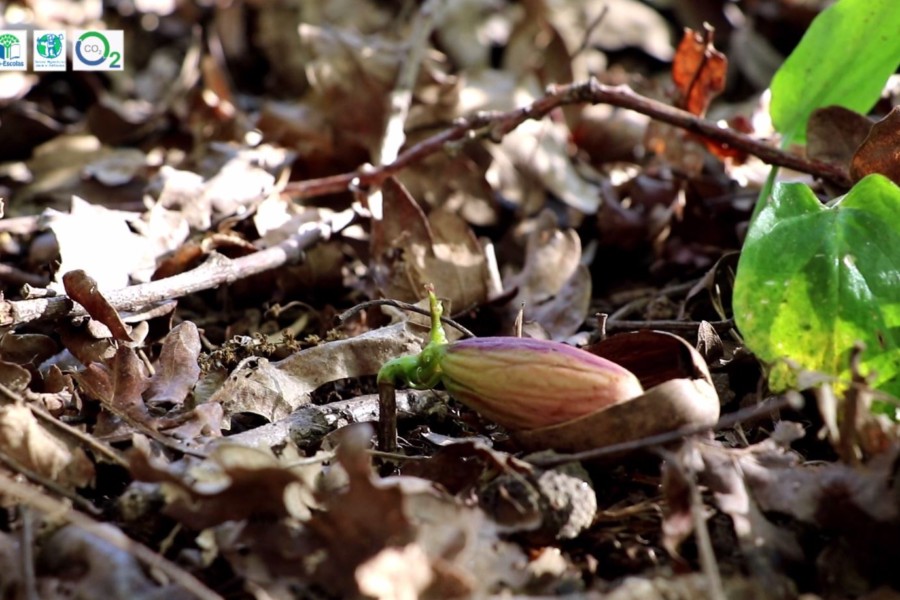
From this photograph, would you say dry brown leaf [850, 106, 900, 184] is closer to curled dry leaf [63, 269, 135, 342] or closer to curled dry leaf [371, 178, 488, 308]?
curled dry leaf [371, 178, 488, 308]

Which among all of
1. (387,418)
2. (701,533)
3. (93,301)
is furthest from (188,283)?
(701,533)

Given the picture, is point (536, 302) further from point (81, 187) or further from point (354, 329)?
point (81, 187)

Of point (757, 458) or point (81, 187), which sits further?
point (81, 187)

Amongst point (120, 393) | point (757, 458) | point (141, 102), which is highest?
point (757, 458)

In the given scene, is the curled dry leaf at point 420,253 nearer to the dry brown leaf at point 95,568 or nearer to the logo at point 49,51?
the dry brown leaf at point 95,568

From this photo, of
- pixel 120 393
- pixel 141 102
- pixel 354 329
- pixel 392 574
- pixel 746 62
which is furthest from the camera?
pixel 746 62

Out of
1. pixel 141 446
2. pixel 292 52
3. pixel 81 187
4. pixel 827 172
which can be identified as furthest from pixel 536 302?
pixel 292 52

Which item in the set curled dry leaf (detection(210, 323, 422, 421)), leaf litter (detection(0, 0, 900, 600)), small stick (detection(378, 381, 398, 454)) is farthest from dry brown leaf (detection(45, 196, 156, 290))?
small stick (detection(378, 381, 398, 454))
